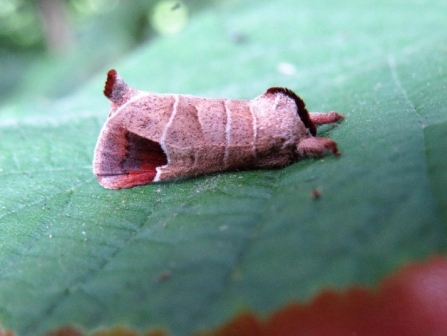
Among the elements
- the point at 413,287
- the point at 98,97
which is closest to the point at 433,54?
the point at 413,287

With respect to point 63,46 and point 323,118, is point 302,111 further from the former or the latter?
point 63,46

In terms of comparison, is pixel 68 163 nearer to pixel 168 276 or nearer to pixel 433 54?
pixel 168 276

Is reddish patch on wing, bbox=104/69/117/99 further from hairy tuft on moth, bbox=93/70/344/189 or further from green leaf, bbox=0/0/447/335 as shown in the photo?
green leaf, bbox=0/0/447/335

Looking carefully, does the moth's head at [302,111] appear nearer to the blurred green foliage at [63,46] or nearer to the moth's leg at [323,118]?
the moth's leg at [323,118]

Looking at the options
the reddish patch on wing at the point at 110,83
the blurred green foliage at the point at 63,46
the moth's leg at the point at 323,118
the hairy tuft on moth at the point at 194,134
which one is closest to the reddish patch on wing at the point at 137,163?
the hairy tuft on moth at the point at 194,134

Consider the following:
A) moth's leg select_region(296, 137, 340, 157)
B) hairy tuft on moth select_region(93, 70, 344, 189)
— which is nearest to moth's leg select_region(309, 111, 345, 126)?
hairy tuft on moth select_region(93, 70, 344, 189)

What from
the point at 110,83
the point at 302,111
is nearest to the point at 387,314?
the point at 302,111
